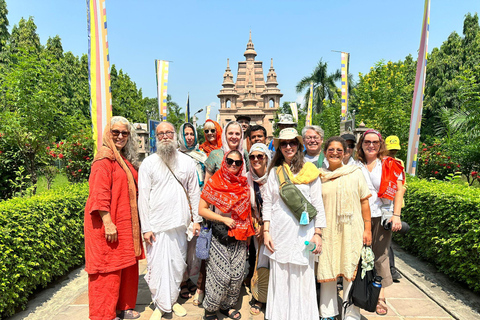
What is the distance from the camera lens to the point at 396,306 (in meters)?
3.26

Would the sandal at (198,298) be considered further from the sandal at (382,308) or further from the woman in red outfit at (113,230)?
the sandal at (382,308)

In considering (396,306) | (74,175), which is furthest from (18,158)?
(396,306)

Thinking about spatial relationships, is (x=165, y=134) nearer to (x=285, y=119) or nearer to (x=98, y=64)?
(x=285, y=119)

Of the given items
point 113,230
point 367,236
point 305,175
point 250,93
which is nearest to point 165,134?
point 113,230

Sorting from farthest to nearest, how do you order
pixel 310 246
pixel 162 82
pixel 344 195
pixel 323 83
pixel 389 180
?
1. pixel 323 83
2. pixel 162 82
3. pixel 389 180
4. pixel 344 195
5. pixel 310 246

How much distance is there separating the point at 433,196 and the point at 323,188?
260 centimetres

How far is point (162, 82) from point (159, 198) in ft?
29.3

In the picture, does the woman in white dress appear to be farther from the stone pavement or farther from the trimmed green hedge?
the trimmed green hedge

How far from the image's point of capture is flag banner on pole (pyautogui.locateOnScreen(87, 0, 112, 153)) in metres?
4.61

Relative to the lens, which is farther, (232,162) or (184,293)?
(184,293)

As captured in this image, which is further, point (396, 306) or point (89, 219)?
point (396, 306)

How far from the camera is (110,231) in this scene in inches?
107

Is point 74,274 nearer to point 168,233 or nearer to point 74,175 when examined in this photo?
point 168,233

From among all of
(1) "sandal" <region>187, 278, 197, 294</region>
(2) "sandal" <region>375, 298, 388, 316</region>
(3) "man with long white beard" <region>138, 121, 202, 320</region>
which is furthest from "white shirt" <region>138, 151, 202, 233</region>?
(2) "sandal" <region>375, 298, 388, 316</region>
